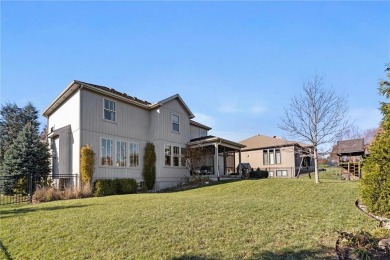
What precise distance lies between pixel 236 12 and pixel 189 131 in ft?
48.9

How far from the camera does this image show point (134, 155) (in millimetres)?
20859

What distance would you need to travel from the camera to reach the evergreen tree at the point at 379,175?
636 centimetres

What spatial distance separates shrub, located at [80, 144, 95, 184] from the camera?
17109 mm

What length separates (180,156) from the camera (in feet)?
77.3

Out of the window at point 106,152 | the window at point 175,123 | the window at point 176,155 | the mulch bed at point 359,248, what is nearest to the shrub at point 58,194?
the window at point 106,152

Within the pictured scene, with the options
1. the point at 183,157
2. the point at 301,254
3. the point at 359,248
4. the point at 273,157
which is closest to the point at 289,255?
the point at 301,254

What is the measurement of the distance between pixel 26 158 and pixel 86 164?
5.39 metres

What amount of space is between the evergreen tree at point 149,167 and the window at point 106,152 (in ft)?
9.89

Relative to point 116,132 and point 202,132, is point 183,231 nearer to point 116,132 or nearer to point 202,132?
point 116,132

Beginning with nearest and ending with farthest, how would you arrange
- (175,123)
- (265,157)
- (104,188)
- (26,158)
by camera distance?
(104,188)
(26,158)
(175,123)
(265,157)

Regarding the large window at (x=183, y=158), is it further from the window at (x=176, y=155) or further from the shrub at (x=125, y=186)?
the shrub at (x=125, y=186)

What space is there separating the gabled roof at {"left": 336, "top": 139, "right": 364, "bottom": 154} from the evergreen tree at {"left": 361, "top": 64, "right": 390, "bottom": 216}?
53.0 feet

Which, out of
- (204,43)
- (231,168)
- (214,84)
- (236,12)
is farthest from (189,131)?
(236,12)

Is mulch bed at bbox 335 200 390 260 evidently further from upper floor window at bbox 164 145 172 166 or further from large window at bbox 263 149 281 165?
large window at bbox 263 149 281 165
